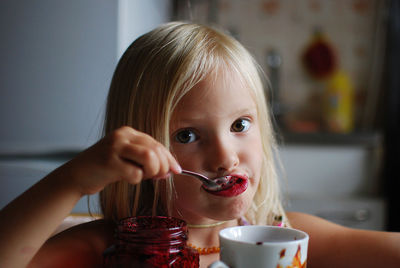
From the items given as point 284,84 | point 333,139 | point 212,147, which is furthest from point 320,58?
point 212,147

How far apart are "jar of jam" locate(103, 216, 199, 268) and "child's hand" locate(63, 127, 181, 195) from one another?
0.21ft

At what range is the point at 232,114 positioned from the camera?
690 mm

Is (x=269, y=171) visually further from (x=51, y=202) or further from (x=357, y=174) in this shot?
(x=357, y=174)

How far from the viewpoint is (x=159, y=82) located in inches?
27.5

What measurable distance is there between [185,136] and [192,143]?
0.7 inches

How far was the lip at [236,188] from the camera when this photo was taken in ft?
2.19

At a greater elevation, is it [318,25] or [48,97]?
[318,25]

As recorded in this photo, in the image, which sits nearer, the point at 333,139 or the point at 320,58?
the point at 333,139

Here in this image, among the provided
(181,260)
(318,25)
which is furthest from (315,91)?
(181,260)

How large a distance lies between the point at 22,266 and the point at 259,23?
254 cm

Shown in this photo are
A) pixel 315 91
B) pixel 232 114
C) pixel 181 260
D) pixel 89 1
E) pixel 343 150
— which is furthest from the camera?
pixel 315 91

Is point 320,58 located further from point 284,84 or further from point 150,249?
point 150,249

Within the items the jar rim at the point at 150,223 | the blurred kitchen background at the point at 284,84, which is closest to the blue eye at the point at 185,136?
the jar rim at the point at 150,223

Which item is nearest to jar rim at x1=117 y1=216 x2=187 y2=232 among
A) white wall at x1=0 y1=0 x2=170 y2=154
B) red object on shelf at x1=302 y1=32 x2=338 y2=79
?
white wall at x1=0 y1=0 x2=170 y2=154
